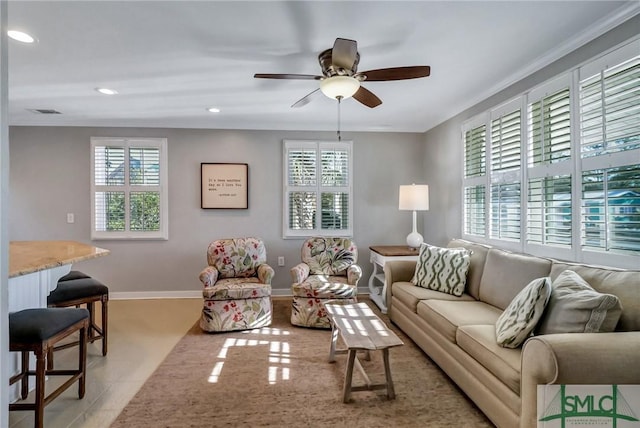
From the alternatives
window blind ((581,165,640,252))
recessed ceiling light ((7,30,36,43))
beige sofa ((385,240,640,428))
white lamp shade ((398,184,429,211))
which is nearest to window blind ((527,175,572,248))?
window blind ((581,165,640,252))

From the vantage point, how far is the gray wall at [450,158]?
8.21ft

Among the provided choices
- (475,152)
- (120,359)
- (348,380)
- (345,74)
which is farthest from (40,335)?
(475,152)

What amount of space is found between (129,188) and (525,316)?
4.62m

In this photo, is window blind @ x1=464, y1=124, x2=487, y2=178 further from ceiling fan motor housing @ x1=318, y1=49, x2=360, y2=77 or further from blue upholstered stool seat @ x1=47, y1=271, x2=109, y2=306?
blue upholstered stool seat @ x1=47, y1=271, x2=109, y2=306

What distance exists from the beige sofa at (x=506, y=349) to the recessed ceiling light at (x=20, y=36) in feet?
11.7

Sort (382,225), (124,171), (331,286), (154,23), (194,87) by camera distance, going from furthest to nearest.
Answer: (382,225) → (124,171) → (331,286) → (194,87) → (154,23)

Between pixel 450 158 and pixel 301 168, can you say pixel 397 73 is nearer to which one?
pixel 450 158

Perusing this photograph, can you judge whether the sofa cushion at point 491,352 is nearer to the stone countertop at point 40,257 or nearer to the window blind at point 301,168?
the stone countertop at point 40,257

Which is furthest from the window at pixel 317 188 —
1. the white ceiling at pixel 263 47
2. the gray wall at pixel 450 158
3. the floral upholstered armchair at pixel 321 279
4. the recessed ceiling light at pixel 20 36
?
the recessed ceiling light at pixel 20 36

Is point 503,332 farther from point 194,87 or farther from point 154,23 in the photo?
point 194,87

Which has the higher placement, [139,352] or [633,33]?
[633,33]

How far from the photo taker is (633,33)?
187cm

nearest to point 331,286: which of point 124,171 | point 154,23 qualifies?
point 154,23

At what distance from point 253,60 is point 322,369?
8.32 feet
